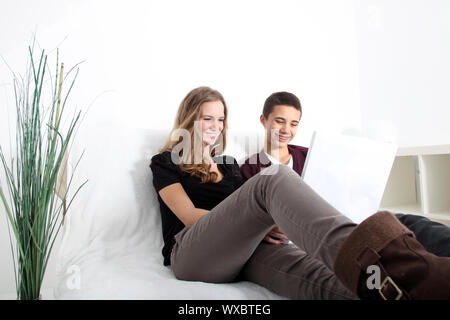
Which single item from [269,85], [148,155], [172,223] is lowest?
[172,223]

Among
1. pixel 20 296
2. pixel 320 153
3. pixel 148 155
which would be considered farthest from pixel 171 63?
pixel 20 296

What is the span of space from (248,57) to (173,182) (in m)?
1.08

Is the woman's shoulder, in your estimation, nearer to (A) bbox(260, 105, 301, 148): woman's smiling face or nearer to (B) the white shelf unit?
(A) bbox(260, 105, 301, 148): woman's smiling face

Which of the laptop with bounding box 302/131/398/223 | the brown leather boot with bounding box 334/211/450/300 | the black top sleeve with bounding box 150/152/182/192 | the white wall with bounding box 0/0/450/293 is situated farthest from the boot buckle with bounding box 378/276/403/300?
the white wall with bounding box 0/0/450/293

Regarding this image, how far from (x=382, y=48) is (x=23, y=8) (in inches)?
77.5

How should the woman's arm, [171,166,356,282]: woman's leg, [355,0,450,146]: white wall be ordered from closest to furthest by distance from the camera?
[171,166,356,282]: woman's leg, the woman's arm, [355,0,450,146]: white wall

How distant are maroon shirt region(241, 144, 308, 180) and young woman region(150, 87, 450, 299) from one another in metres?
0.05

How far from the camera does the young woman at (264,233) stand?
1.92 feet

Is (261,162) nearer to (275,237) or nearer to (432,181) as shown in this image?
(275,237)

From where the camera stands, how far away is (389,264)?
58 centimetres

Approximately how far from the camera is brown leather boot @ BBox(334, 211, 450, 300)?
0.56 m

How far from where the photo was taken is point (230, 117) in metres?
1.97

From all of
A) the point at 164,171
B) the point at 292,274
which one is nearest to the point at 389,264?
the point at 292,274
